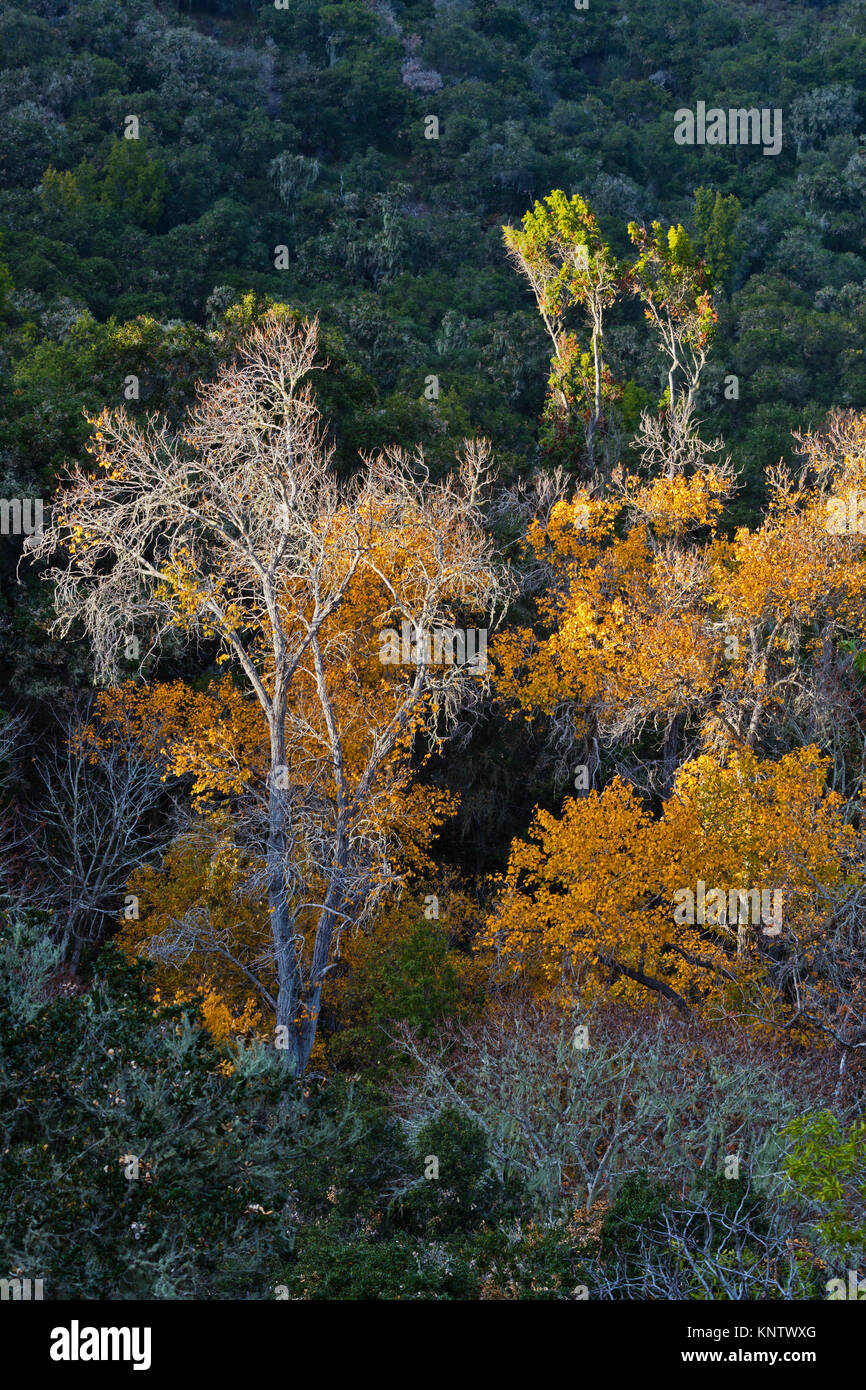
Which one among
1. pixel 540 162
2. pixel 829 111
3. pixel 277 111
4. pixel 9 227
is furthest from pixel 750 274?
pixel 9 227

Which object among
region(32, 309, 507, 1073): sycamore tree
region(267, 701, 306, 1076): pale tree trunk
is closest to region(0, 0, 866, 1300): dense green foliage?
region(267, 701, 306, 1076): pale tree trunk

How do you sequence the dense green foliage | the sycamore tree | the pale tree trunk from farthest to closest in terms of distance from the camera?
the pale tree trunk
the sycamore tree
the dense green foliage

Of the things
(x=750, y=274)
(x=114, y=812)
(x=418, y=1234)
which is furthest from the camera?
(x=750, y=274)

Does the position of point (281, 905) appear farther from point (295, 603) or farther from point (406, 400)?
point (406, 400)

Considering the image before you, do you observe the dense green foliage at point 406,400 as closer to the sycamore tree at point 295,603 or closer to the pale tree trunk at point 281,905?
the pale tree trunk at point 281,905

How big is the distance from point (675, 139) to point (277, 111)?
23.8 metres

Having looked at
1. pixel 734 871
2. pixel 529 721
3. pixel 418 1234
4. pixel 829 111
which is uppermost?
pixel 829 111

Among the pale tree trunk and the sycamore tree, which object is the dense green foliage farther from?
the sycamore tree

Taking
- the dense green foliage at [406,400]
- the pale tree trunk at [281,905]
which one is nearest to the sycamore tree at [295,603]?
the pale tree trunk at [281,905]

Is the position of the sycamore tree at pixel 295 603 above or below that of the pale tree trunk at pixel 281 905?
above

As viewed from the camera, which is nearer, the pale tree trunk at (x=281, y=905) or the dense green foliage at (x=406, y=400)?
the dense green foliage at (x=406, y=400)

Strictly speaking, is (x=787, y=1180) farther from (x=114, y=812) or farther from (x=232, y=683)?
(x=232, y=683)

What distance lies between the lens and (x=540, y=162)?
75.0 meters

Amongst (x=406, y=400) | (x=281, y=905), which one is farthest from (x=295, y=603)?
(x=406, y=400)
